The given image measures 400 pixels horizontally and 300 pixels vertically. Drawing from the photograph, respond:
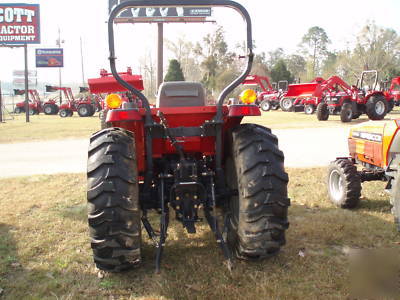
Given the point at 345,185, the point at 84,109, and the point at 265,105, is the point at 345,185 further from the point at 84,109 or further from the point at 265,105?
the point at 84,109

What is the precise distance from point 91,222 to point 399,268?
8.51ft

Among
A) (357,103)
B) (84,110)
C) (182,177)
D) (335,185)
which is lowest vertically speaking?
(335,185)

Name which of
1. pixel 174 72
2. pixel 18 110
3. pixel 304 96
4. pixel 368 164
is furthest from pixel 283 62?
pixel 368 164

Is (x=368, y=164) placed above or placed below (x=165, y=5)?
below

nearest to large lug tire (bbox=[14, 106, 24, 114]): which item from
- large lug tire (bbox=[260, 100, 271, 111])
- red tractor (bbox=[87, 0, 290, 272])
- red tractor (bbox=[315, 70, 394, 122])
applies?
large lug tire (bbox=[260, 100, 271, 111])

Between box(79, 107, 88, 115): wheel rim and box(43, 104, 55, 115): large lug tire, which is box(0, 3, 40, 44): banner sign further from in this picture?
box(43, 104, 55, 115): large lug tire

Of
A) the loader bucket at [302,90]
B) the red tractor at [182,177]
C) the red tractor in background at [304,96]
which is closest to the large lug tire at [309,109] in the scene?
the red tractor in background at [304,96]

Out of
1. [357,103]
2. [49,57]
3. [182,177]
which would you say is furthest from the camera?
[49,57]

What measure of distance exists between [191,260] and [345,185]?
8.10 feet

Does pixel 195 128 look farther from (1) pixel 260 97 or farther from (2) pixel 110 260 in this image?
(1) pixel 260 97

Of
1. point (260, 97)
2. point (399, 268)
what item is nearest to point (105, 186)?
point (399, 268)

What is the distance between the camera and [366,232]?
13.3 ft

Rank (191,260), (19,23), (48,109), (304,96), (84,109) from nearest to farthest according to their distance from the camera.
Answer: (191,260), (304,96), (19,23), (84,109), (48,109)

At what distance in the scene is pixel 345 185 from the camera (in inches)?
189
